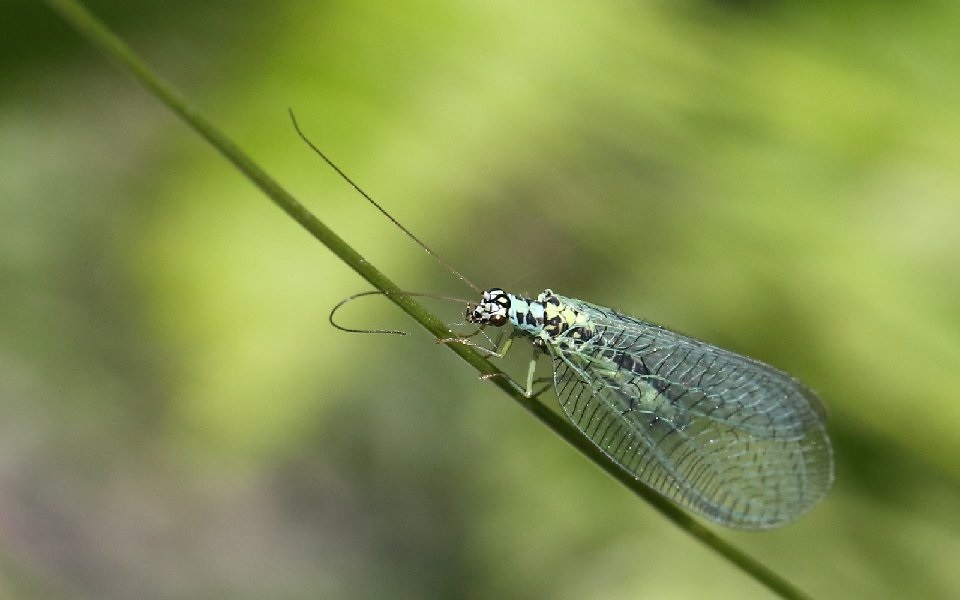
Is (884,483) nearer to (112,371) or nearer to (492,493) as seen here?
(492,493)

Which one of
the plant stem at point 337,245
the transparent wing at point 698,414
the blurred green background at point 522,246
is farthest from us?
the blurred green background at point 522,246

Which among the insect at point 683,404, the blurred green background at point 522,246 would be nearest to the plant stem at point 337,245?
the insect at point 683,404

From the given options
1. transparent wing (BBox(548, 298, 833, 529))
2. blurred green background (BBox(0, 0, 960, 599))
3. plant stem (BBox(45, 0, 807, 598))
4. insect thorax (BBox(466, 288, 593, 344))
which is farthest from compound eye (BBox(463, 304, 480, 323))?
blurred green background (BBox(0, 0, 960, 599))

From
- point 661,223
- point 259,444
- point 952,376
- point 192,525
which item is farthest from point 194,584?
point 952,376

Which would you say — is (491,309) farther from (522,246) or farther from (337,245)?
(522,246)

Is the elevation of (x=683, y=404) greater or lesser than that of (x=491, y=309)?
greater

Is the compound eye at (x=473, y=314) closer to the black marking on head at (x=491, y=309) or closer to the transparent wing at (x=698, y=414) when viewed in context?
the black marking on head at (x=491, y=309)

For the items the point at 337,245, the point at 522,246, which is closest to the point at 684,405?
the point at 337,245
